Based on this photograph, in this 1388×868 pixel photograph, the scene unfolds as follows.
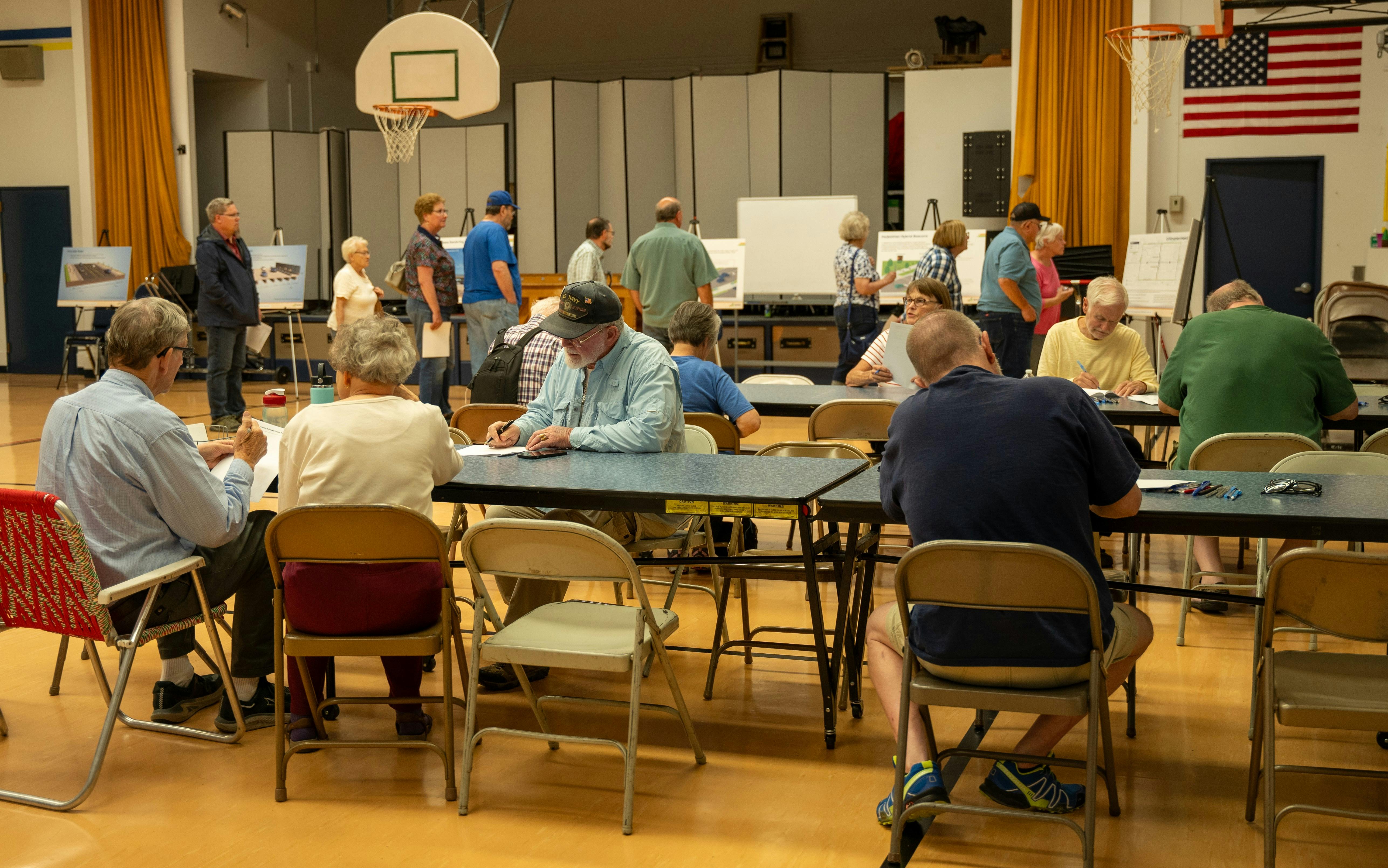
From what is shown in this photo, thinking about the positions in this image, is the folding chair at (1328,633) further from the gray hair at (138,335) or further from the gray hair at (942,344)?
the gray hair at (138,335)

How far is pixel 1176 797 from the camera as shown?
2730 mm

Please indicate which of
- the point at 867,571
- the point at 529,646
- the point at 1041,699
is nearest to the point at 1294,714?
the point at 1041,699

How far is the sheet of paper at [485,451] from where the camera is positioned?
3.52m

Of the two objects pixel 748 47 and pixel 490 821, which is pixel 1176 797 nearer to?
pixel 490 821

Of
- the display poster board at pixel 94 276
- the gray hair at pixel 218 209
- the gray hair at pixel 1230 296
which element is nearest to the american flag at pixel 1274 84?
the gray hair at pixel 1230 296

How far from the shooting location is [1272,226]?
9.60 metres

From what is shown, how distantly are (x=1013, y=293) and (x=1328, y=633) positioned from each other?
4.70 meters

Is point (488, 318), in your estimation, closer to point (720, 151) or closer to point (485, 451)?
point (720, 151)

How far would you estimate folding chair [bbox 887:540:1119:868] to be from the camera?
2.22 metres

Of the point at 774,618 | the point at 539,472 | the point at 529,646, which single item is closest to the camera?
the point at 529,646

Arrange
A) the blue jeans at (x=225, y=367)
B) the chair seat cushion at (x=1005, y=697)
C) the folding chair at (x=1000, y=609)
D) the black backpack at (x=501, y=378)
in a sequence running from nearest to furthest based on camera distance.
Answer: the folding chair at (x=1000, y=609)
the chair seat cushion at (x=1005, y=697)
the black backpack at (x=501, y=378)
the blue jeans at (x=225, y=367)

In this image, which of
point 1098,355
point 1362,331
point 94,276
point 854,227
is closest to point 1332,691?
Result: point 1098,355

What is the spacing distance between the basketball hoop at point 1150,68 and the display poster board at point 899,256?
6.51ft

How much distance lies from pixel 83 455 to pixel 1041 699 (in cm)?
230
